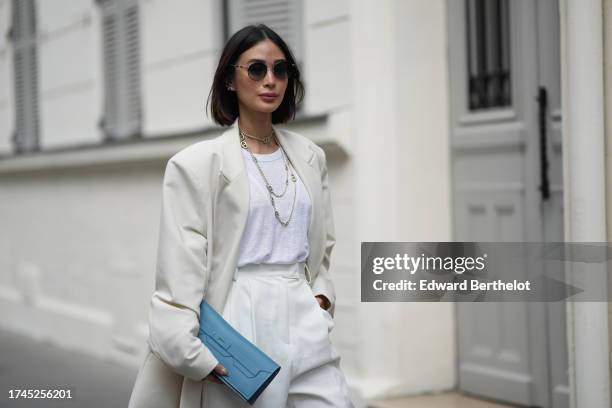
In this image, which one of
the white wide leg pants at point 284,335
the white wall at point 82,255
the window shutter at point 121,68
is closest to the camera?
the white wide leg pants at point 284,335

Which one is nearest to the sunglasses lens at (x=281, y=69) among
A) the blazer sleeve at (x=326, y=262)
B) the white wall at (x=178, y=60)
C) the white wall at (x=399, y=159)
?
the blazer sleeve at (x=326, y=262)

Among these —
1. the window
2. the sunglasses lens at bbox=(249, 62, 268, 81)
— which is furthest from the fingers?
the window

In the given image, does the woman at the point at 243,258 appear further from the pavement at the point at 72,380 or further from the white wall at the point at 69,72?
the white wall at the point at 69,72

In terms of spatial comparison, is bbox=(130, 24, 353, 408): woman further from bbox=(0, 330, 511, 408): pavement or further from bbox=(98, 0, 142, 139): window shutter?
bbox=(98, 0, 142, 139): window shutter

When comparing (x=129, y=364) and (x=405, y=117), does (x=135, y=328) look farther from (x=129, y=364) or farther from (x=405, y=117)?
(x=405, y=117)

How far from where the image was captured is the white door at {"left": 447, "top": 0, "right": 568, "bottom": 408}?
446 cm

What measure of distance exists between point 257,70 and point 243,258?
22.2 inches

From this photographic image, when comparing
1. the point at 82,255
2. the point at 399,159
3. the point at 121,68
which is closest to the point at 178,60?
the point at 121,68

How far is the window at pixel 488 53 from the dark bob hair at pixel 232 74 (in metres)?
2.06

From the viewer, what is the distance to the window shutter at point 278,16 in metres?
5.64

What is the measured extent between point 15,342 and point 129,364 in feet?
6.16

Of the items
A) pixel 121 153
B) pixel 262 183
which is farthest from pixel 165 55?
pixel 262 183

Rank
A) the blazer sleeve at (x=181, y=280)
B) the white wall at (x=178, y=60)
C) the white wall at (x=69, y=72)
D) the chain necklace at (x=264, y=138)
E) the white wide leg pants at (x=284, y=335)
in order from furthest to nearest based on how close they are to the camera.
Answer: the white wall at (x=69, y=72)
the white wall at (x=178, y=60)
the chain necklace at (x=264, y=138)
the white wide leg pants at (x=284, y=335)
the blazer sleeve at (x=181, y=280)

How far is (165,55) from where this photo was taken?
22.0ft
